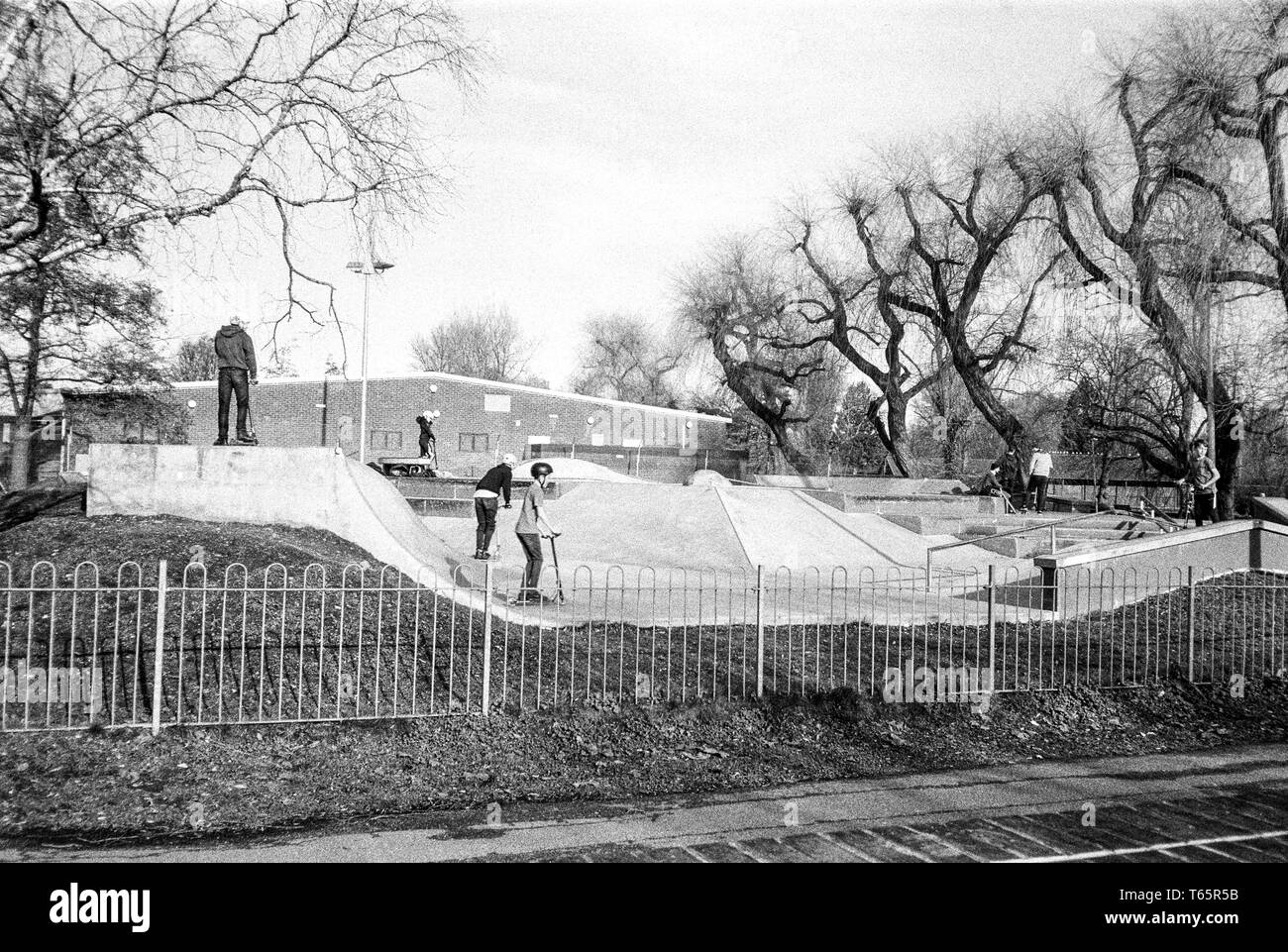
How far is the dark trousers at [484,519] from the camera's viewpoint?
46.5 feet

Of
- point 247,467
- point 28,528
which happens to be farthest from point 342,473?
point 28,528

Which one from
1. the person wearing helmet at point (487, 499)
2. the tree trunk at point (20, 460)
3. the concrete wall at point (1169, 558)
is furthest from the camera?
the tree trunk at point (20, 460)

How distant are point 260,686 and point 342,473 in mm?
5376

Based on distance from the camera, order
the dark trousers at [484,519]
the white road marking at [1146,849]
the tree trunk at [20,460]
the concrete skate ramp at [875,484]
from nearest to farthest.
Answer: the white road marking at [1146,849]
the dark trousers at [484,519]
the tree trunk at [20,460]
the concrete skate ramp at [875,484]

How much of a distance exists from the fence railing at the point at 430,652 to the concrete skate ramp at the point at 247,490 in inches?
42.1

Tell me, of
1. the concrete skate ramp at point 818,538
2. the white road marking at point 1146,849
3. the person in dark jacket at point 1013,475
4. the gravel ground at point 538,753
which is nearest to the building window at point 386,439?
the person in dark jacket at point 1013,475

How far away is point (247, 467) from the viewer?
38.9ft

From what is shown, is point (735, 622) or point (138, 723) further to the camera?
point (735, 622)

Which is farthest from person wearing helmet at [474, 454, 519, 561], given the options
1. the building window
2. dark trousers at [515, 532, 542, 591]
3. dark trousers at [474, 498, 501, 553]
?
the building window

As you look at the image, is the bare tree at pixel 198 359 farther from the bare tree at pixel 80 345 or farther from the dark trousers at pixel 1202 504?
the dark trousers at pixel 1202 504

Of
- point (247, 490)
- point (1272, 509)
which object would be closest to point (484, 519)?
point (247, 490)

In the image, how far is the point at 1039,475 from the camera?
26.7m
